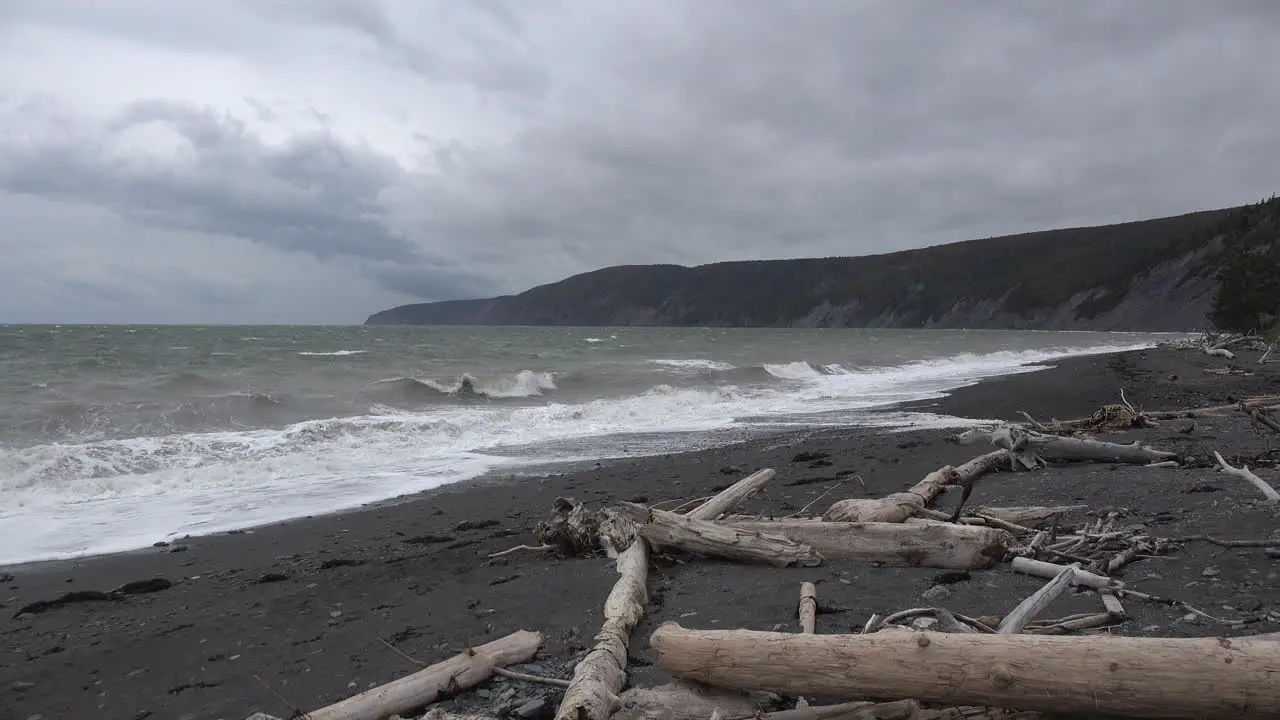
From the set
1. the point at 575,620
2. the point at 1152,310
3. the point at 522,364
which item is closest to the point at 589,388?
the point at 522,364

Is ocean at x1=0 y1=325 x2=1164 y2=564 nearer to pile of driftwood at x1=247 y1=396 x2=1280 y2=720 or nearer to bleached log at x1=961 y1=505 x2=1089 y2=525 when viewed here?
pile of driftwood at x1=247 y1=396 x2=1280 y2=720

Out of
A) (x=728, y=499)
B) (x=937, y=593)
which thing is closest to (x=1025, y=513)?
(x=937, y=593)

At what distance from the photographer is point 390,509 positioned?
8812 mm

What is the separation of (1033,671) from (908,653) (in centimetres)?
41

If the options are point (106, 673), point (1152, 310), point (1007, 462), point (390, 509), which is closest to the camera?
point (106, 673)

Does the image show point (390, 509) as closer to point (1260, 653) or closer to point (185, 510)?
point (185, 510)

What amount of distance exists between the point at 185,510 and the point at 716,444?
316 inches

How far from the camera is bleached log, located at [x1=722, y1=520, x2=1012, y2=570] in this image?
4719 millimetres

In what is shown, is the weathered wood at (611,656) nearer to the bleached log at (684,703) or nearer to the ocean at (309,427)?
the bleached log at (684,703)

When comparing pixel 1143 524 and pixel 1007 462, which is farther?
pixel 1007 462

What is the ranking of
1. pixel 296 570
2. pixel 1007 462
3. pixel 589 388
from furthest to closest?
pixel 589 388
pixel 1007 462
pixel 296 570

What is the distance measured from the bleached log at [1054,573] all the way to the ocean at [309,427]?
756 centimetres

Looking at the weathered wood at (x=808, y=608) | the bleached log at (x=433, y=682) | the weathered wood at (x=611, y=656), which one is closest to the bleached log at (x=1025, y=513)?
the weathered wood at (x=808, y=608)

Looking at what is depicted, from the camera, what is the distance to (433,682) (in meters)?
3.56
